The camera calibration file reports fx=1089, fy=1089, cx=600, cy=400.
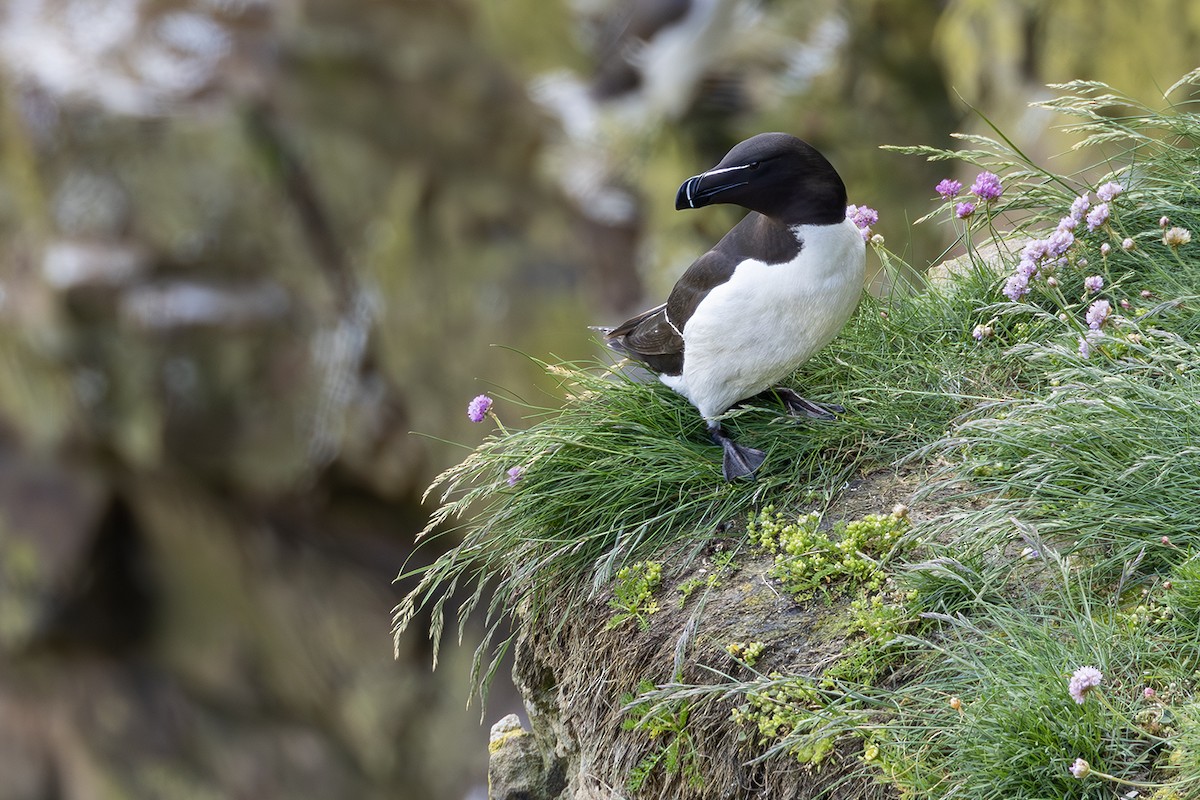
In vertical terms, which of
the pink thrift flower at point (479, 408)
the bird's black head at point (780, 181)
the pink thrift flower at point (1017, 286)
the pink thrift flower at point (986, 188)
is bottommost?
the pink thrift flower at point (1017, 286)

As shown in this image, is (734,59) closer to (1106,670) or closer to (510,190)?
(510,190)

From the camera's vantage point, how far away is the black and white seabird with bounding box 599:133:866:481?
101 inches

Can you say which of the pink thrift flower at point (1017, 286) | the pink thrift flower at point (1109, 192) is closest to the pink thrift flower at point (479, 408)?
the pink thrift flower at point (1017, 286)

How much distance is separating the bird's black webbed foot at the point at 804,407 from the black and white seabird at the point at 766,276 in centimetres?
3

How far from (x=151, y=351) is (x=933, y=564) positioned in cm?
737

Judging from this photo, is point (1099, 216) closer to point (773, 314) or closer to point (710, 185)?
point (773, 314)

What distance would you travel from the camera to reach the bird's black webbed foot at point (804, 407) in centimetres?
281

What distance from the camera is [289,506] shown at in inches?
344

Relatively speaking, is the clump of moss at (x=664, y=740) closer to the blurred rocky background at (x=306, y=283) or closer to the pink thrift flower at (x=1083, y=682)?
the pink thrift flower at (x=1083, y=682)

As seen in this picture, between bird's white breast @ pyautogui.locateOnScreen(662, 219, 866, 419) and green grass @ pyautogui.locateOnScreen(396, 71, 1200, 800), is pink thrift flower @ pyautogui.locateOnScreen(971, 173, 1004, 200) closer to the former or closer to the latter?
green grass @ pyautogui.locateOnScreen(396, 71, 1200, 800)

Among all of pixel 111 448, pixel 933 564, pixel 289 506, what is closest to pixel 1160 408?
pixel 933 564

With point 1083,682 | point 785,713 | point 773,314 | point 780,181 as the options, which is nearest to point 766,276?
point 773,314

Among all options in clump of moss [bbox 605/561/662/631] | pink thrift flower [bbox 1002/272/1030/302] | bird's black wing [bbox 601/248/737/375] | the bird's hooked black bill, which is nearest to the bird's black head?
the bird's hooked black bill

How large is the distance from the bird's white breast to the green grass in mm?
193
